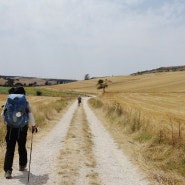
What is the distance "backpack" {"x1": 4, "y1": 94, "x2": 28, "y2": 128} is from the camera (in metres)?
8.77

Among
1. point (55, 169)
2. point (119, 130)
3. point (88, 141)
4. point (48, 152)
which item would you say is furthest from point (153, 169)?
point (119, 130)

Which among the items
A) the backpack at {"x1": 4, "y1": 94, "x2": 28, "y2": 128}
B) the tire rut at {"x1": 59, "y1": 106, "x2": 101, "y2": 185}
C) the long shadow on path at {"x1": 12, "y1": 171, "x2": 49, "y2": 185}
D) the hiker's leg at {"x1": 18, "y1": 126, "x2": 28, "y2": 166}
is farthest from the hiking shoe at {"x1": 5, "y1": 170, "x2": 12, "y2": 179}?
the tire rut at {"x1": 59, "y1": 106, "x2": 101, "y2": 185}

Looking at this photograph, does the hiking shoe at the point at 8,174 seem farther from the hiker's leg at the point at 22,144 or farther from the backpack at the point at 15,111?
the backpack at the point at 15,111

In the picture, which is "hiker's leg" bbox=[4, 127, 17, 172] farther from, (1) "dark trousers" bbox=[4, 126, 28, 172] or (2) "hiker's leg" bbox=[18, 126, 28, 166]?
(2) "hiker's leg" bbox=[18, 126, 28, 166]

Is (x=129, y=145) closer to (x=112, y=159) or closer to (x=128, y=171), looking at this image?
(x=112, y=159)

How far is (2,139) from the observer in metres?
13.6

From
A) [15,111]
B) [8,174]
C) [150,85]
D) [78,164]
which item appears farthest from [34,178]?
[150,85]

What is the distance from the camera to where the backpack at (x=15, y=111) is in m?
8.77

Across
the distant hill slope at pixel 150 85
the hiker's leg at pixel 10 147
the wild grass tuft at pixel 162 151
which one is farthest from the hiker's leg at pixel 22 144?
the distant hill slope at pixel 150 85

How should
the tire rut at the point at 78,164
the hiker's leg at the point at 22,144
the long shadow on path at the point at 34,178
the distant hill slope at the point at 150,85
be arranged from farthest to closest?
1. the distant hill slope at the point at 150,85
2. the hiker's leg at the point at 22,144
3. the tire rut at the point at 78,164
4. the long shadow on path at the point at 34,178

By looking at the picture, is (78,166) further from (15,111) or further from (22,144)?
(15,111)

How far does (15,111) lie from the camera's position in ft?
28.7

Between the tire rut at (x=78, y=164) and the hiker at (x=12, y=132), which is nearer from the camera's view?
the tire rut at (x=78, y=164)

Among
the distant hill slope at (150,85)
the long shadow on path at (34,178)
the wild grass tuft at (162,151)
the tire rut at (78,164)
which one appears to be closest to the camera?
the long shadow on path at (34,178)
